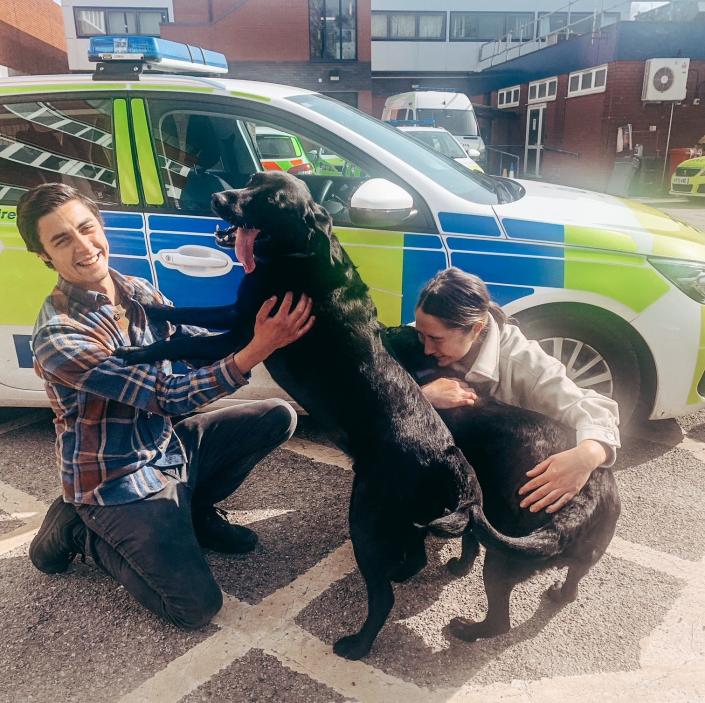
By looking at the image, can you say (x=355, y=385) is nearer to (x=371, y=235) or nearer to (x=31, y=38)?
(x=371, y=235)

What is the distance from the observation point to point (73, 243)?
6.51 ft

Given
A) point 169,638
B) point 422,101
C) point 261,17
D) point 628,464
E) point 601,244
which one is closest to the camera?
point 169,638

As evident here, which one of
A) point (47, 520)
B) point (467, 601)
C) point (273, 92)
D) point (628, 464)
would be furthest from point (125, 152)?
point (628, 464)

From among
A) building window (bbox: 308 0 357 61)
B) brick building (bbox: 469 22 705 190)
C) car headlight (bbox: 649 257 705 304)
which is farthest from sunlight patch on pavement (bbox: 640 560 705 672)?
building window (bbox: 308 0 357 61)

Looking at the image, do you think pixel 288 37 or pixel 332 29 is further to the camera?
pixel 332 29

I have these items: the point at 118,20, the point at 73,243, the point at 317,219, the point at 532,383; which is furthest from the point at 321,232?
the point at 118,20

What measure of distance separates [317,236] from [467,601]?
1319mm

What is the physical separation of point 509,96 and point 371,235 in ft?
86.1

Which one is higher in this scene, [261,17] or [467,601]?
[261,17]

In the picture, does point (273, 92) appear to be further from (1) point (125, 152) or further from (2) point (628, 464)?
(2) point (628, 464)

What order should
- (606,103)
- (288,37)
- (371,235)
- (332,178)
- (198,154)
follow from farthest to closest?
(288,37) < (606,103) < (332,178) < (198,154) < (371,235)

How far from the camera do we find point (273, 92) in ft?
9.82

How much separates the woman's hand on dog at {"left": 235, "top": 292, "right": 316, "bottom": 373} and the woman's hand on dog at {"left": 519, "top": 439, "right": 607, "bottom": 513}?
79 centimetres

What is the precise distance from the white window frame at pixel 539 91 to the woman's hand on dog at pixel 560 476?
2258 centimetres
